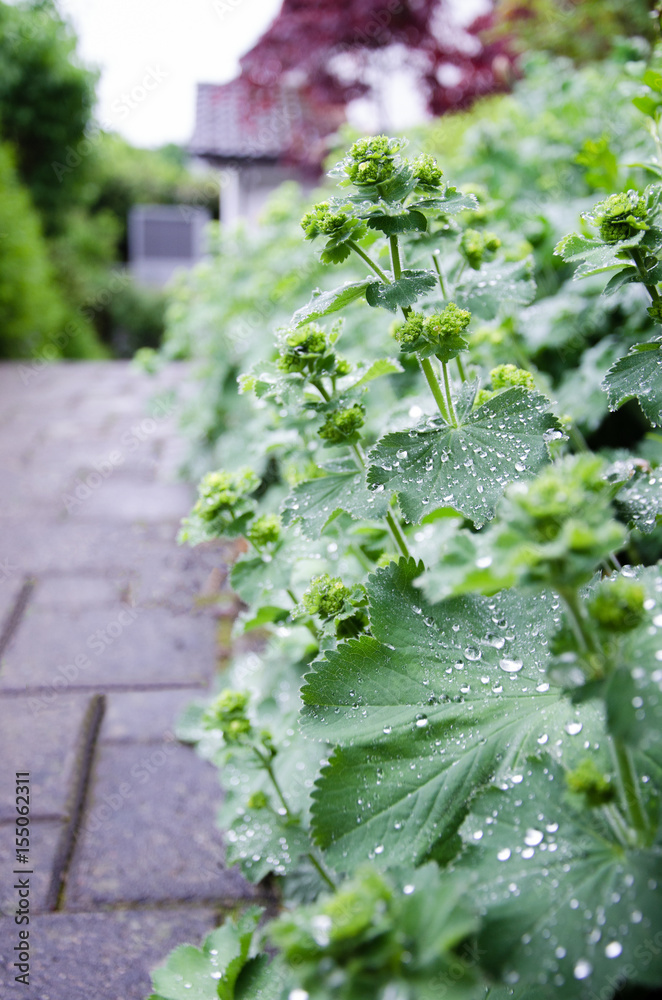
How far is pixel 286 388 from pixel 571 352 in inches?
59.1

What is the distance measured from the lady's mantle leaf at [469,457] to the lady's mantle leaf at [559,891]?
13.6 inches

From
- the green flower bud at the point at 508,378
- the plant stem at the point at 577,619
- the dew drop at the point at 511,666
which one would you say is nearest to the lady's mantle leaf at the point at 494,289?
the green flower bud at the point at 508,378

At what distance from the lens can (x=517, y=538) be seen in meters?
0.62

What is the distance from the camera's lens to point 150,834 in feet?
5.07

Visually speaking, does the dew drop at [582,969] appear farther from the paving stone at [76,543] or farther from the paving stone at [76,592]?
the paving stone at [76,543]

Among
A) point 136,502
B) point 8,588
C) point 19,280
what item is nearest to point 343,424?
point 8,588

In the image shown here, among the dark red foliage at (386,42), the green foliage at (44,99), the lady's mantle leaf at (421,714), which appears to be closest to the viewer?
the lady's mantle leaf at (421,714)

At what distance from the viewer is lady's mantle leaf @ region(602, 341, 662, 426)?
3.32 feet

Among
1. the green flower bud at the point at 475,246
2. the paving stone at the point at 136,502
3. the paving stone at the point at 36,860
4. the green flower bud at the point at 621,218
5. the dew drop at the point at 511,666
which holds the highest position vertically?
the green flower bud at the point at 475,246

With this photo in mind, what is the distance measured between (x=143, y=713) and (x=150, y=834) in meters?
0.42

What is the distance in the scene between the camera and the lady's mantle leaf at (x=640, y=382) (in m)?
1.01

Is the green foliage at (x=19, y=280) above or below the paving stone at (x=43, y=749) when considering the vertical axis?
above

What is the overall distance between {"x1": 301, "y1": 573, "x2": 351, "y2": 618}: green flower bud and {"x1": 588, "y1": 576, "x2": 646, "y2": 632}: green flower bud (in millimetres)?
464

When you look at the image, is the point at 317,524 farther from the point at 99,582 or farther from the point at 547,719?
the point at 99,582
